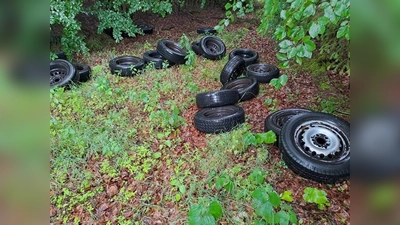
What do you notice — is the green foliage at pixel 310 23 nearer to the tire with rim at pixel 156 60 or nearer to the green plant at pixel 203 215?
the green plant at pixel 203 215

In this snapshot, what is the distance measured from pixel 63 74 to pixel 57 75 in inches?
4.4

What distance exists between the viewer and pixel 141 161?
10.5ft

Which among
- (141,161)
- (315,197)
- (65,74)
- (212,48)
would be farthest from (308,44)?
(212,48)

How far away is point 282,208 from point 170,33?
799 centimetres

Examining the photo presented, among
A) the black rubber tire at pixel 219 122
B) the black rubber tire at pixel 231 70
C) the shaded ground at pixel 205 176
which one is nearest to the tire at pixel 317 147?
the shaded ground at pixel 205 176

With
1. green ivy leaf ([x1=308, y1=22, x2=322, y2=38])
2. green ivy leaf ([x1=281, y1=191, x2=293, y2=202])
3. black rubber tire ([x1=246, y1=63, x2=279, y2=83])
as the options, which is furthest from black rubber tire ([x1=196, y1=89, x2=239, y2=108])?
green ivy leaf ([x1=308, y1=22, x2=322, y2=38])

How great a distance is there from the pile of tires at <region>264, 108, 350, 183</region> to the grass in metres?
0.28

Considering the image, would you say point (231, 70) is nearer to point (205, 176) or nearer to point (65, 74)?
point (205, 176)

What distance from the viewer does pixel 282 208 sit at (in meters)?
2.36

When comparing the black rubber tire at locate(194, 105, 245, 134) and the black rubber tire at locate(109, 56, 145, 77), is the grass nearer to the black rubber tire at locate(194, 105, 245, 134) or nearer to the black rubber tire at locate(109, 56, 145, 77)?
the black rubber tire at locate(194, 105, 245, 134)

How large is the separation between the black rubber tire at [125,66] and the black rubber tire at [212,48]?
1617 mm

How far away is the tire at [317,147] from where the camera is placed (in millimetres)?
2568
